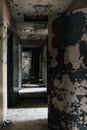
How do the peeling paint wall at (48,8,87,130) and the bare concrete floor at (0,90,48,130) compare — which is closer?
the peeling paint wall at (48,8,87,130)

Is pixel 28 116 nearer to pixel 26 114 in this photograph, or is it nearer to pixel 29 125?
pixel 26 114

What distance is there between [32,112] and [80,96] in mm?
2066

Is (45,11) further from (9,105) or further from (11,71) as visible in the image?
(9,105)

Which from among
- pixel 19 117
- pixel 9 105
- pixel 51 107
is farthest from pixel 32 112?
pixel 51 107

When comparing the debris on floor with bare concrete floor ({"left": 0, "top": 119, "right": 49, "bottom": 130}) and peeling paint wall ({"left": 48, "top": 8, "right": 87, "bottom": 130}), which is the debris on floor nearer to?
bare concrete floor ({"left": 0, "top": 119, "right": 49, "bottom": 130})

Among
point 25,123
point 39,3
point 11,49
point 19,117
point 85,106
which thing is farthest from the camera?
point 11,49

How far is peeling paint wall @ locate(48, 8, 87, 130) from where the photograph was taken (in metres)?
3.33

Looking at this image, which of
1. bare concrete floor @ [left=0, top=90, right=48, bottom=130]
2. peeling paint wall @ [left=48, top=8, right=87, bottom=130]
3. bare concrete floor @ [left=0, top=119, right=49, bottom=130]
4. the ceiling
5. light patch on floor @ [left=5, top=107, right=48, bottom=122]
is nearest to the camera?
peeling paint wall @ [left=48, top=8, right=87, bottom=130]

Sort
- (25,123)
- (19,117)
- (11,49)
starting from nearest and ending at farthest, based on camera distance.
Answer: (25,123) → (19,117) → (11,49)

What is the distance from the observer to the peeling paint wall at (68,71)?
3.33 meters

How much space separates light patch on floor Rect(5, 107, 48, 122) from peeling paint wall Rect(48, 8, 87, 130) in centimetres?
87

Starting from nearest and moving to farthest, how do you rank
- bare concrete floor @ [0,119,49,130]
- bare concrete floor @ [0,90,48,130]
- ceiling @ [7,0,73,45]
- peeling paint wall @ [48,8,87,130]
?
peeling paint wall @ [48,8,87,130] → bare concrete floor @ [0,119,49,130] → bare concrete floor @ [0,90,48,130] → ceiling @ [7,0,73,45]

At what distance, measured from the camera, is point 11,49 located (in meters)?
5.65

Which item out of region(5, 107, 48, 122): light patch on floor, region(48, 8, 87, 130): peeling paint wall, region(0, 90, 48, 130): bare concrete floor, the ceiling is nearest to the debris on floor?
region(0, 90, 48, 130): bare concrete floor
